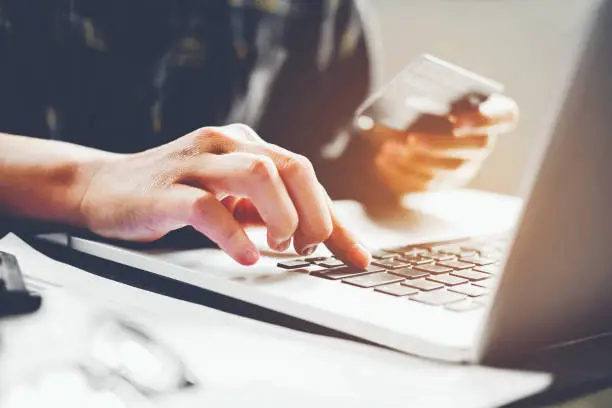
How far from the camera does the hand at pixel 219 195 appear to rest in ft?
1.38

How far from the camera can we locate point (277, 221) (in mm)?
420

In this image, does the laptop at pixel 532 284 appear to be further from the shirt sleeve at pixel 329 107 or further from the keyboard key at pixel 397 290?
the shirt sleeve at pixel 329 107

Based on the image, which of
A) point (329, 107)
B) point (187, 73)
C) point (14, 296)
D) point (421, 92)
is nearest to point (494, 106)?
point (421, 92)

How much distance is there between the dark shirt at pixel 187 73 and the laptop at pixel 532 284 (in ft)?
1.22

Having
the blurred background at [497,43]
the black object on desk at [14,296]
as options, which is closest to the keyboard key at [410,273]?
the black object on desk at [14,296]

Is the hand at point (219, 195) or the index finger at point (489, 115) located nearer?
the hand at point (219, 195)

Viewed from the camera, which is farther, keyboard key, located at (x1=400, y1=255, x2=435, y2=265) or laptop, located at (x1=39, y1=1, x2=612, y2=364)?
keyboard key, located at (x1=400, y1=255, x2=435, y2=265)

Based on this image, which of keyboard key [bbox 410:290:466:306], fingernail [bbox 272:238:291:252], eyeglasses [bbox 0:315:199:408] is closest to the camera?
eyeglasses [bbox 0:315:199:408]

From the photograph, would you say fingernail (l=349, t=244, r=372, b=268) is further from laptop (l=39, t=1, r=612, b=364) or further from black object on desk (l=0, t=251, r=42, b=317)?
black object on desk (l=0, t=251, r=42, b=317)

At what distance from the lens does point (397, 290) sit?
0.37 m

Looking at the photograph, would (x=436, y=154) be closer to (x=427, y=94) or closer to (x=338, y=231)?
(x=427, y=94)

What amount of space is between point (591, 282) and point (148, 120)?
549 mm

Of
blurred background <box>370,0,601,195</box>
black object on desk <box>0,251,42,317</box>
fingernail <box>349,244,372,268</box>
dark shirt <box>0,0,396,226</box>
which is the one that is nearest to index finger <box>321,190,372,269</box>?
fingernail <box>349,244,372,268</box>

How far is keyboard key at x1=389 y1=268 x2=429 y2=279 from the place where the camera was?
0.41 metres
